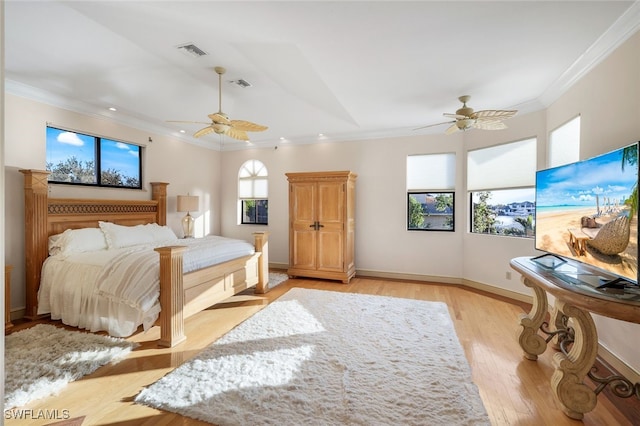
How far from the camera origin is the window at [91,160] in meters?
3.78

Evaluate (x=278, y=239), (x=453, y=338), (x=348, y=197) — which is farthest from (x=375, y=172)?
(x=453, y=338)

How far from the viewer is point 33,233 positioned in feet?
11.0

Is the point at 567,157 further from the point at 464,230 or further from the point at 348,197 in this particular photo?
the point at 348,197

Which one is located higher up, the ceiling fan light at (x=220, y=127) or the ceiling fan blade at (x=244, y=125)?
the ceiling fan blade at (x=244, y=125)

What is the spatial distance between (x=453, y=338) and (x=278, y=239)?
4.04m

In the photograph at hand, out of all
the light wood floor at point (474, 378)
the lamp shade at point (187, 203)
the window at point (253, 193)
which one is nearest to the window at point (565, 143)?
the light wood floor at point (474, 378)

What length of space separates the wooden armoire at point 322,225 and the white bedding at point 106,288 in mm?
2049

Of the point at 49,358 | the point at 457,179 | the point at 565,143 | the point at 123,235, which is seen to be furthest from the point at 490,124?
the point at 49,358

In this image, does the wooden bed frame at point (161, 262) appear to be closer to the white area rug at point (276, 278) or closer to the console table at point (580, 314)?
the white area rug at point (276, 278)

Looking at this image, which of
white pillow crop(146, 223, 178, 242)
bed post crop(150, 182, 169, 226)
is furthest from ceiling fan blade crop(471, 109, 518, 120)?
bed post crop(150, 182, 169, 226)

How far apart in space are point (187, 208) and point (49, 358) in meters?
3.14

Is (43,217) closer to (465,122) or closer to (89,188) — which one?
(89,188)

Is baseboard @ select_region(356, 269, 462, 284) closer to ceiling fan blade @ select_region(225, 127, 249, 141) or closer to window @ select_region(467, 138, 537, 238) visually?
window @ select_region(467, 138, 537, 238)

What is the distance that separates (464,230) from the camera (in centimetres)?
495
